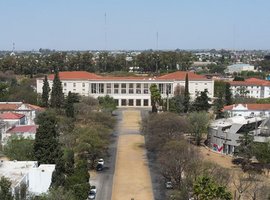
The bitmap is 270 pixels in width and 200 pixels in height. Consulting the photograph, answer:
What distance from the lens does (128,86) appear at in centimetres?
9625

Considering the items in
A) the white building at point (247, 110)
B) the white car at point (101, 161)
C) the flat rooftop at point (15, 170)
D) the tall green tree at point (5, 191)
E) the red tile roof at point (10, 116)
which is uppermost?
the tall green tree at point (5, 191)

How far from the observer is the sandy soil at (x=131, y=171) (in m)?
38.2

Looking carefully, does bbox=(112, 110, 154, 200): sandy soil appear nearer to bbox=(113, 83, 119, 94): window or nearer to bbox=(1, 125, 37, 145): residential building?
bbox=(1, 125, 37, 145): residential building

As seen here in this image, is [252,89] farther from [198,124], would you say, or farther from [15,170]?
[15,170]

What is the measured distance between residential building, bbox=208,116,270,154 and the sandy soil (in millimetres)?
8325

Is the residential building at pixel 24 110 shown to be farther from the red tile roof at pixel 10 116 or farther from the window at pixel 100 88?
the window at pixel 100 88

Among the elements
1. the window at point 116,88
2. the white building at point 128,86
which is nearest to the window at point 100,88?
the white building at point 128,86

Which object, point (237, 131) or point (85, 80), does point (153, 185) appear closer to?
point (237, 131)

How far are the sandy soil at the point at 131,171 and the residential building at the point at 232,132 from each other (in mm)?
8325

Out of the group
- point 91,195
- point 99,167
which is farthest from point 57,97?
point 91,195

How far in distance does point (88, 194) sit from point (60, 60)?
95.6 meters

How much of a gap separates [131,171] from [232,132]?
1333cm

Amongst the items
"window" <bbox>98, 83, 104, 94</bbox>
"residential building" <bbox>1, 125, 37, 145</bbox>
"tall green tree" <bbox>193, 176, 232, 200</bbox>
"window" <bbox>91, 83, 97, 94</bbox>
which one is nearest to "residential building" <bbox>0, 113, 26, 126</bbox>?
"residential building" <bbox>1, 125, 37, 145</bbox>

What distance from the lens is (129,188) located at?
39.6 m
